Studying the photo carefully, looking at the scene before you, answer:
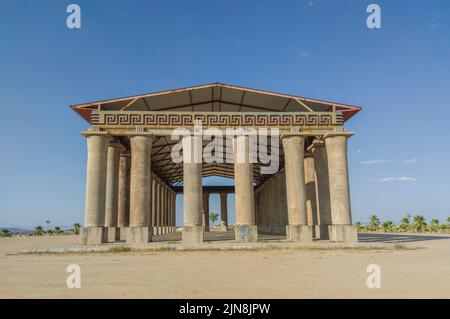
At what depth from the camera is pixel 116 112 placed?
69.3 ft

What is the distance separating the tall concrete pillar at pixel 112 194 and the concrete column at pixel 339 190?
15434mm

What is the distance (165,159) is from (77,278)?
27.8 meters

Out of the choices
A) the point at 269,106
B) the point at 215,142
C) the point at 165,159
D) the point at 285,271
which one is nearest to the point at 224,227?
the point at 165,159

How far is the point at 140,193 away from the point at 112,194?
3.91m

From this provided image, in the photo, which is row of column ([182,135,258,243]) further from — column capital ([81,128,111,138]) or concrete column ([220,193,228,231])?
concrete column ([220,193,228,231])

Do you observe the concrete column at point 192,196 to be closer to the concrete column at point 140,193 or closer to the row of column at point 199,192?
the row of column at point 199,192

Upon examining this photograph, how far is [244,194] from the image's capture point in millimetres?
20406

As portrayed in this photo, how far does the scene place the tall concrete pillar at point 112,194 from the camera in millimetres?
22391

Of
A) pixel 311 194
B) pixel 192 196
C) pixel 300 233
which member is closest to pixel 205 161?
pixel 311 194

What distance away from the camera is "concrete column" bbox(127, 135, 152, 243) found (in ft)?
64.3

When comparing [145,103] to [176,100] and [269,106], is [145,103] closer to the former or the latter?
[176,100]

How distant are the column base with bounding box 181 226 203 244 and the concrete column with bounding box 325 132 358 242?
28.9 ft

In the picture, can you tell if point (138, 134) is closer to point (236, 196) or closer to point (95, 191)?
point (95, 191)
